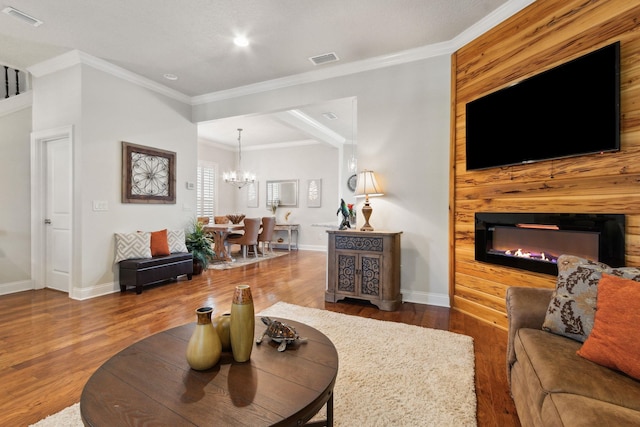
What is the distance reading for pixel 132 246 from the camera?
13.2ft

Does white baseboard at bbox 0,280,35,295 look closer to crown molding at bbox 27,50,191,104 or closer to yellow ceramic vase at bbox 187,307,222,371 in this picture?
crown molding at bbox 27,50,191,104

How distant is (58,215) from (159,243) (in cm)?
129

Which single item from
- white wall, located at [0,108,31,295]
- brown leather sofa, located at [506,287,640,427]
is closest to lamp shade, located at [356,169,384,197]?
brown leather sofa, located at [506,287,640,427]

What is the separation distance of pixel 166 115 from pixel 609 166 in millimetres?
5301

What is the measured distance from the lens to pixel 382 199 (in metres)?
3.75

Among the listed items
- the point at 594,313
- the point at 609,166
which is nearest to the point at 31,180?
the point at 594,313

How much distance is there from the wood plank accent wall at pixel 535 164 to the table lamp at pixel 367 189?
85 centimetres

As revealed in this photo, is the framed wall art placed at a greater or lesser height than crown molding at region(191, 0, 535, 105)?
lesser

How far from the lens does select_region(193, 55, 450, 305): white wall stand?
134 inches

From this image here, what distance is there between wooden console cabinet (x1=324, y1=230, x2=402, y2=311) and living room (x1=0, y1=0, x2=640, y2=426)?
1.36 feet

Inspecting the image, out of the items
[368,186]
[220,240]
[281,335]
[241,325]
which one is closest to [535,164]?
[368,186]

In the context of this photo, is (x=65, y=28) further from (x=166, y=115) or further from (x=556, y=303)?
(x=556, y=303)

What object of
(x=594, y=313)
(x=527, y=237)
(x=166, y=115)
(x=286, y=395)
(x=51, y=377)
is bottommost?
(x=51, y=377)

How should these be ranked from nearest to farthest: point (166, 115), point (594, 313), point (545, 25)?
point (594, 313)
point (545, 25)
point (166, 115)
